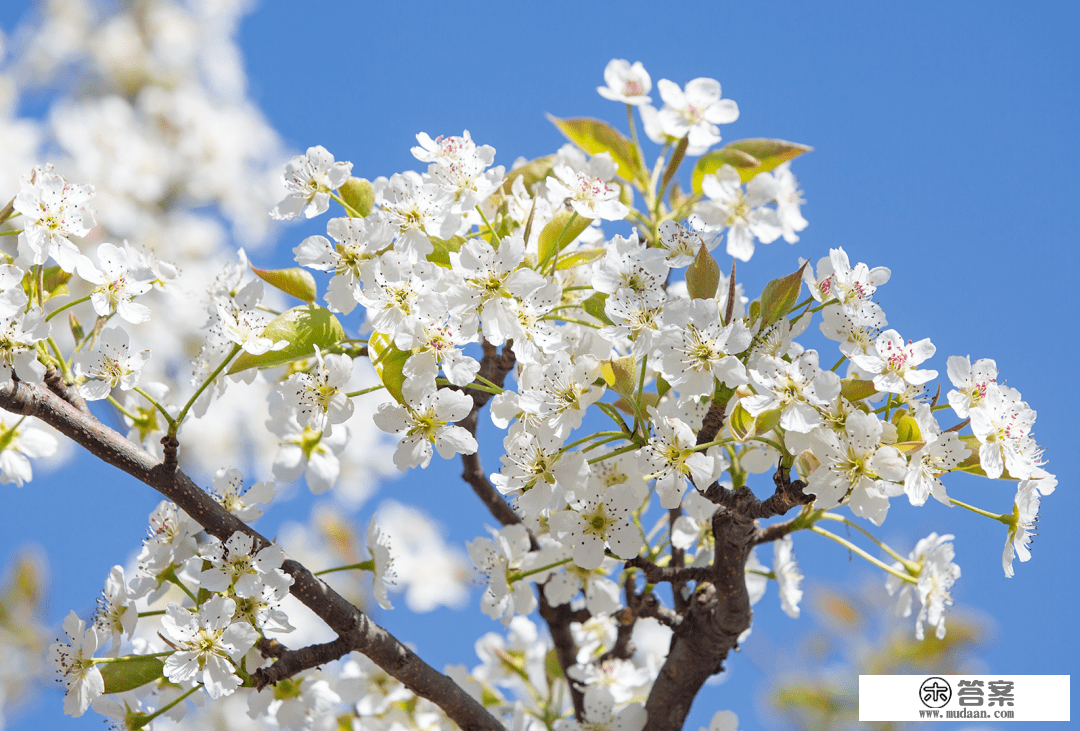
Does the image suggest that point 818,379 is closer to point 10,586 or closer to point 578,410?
point 578,410

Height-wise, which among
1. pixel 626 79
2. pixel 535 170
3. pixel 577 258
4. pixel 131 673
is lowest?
pixel 131 673

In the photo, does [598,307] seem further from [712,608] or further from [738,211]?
[712,608]

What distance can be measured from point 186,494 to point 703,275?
2.43 feet

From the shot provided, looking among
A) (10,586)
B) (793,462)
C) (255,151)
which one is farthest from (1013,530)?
(255,151)

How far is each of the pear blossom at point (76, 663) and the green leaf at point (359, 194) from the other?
2.24 ft

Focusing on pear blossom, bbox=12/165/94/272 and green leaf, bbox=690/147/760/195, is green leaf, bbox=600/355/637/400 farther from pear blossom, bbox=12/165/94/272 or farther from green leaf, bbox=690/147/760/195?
pear blossom, bbox=12/165/94/272

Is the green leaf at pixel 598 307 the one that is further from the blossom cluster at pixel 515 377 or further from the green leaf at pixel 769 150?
the green leaf at pixel 769 150

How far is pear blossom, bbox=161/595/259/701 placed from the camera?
41.9 inches

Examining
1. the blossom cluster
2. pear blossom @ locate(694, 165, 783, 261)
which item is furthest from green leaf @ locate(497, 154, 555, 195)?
pear blossom @ locate(694, 165, 783, 261)

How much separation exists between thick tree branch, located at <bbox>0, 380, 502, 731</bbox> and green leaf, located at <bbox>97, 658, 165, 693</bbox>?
0.50 feet

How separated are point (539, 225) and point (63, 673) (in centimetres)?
90

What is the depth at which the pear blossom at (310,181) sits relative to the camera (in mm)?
1166

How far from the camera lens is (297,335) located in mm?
1085

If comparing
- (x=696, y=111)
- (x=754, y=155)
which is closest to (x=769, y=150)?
(x=754, y=155)
